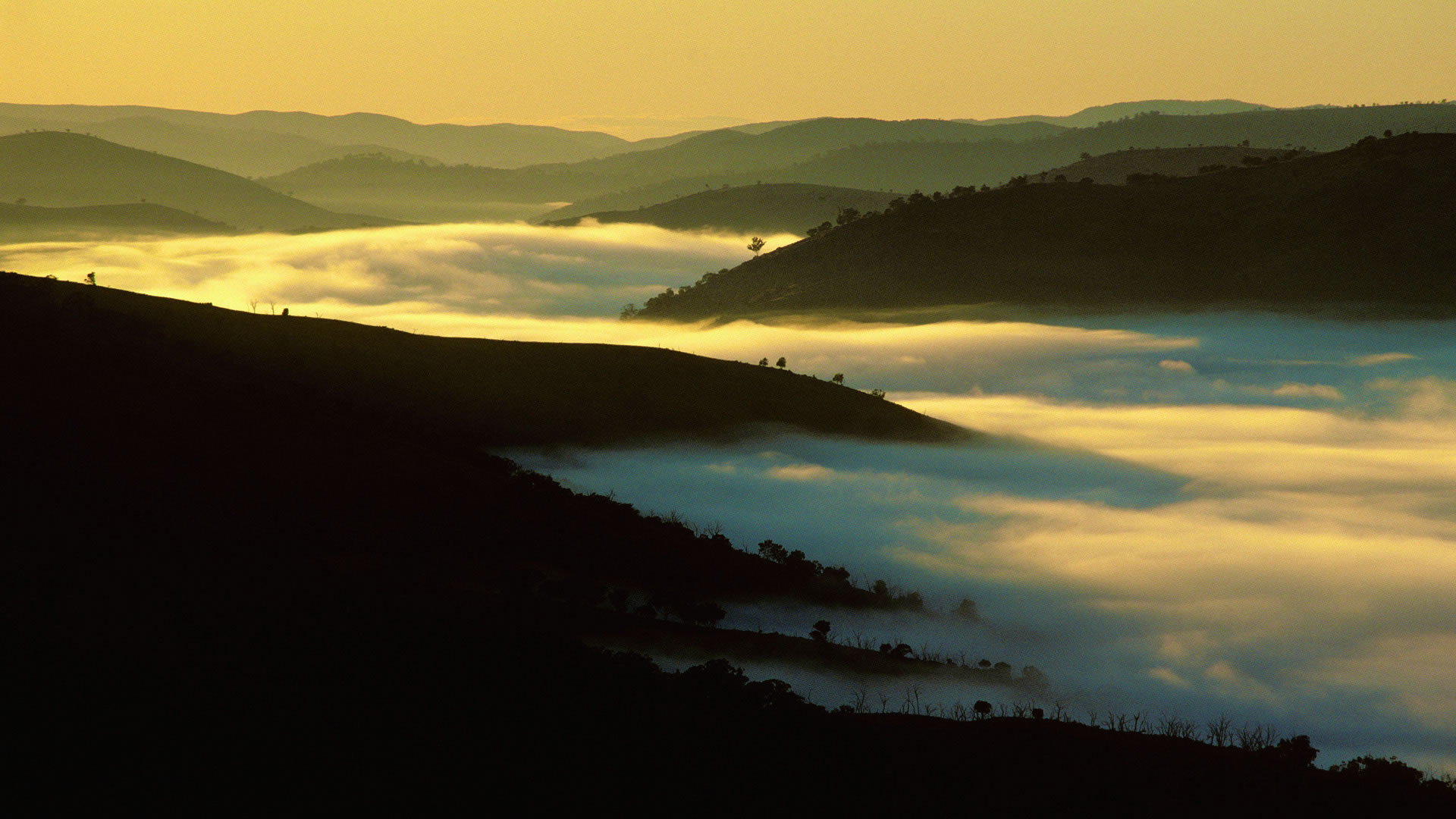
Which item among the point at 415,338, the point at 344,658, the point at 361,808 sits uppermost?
the point at 415,338

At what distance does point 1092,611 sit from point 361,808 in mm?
29418

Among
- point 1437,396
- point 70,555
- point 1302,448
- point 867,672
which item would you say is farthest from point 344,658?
point 1437,396

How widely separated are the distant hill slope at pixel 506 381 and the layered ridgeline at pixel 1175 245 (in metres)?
77.6

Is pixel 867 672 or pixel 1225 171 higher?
pixel 1225 171

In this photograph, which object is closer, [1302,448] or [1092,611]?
[1092,611]

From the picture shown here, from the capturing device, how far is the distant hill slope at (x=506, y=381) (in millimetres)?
41312

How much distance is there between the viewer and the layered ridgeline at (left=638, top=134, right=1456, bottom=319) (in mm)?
118250

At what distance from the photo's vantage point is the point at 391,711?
53.4 ft

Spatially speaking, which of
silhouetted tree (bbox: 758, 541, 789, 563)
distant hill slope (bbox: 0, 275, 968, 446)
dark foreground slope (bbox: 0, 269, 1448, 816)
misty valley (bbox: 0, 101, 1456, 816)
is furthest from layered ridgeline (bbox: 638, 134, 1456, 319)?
dark foreground slope (bbox: 0, 269, 1448, 816)

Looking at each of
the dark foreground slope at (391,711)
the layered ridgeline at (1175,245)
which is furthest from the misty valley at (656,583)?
the layered ridgeline at (1175,245)

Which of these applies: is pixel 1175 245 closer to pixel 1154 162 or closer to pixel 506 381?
pixel 1154 162

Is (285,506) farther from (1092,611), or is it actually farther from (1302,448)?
(1302,448)

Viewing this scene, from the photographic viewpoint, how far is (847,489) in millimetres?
46594

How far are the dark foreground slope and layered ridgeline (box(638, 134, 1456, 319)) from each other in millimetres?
107015
